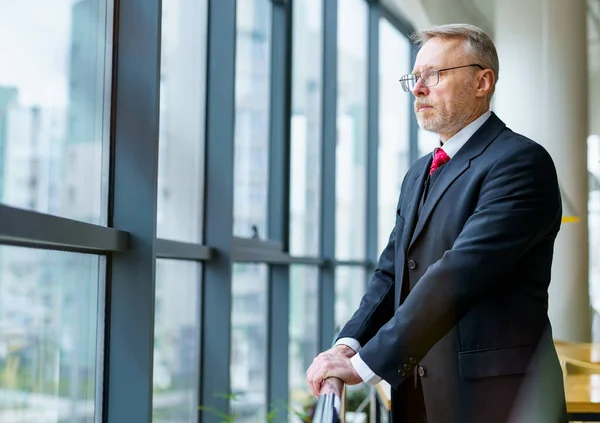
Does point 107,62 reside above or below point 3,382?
above

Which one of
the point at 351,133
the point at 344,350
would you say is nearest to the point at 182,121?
the point at 344,350

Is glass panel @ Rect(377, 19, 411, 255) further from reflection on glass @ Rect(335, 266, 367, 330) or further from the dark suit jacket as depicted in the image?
the dark suit jacket

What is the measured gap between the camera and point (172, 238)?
10.7ft

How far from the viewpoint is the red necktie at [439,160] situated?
1.96 m

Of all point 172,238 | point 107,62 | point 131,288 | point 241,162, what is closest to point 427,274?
point 131,288

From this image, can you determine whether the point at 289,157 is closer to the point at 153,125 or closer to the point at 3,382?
the point at 153,125

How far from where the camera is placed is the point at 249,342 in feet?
15.1

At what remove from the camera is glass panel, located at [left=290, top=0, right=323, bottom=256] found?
5824 millimetres

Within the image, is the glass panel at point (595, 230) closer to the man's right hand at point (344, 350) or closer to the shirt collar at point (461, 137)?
the shirt collar at point (461, 137)

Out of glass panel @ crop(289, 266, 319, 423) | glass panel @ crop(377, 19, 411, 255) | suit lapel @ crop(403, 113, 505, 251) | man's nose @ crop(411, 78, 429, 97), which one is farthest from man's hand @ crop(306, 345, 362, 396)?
glass panel @ crop(377, 19, 411, 255)

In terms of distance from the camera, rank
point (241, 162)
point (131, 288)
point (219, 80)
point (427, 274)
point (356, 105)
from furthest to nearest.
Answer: point (356, 105), point (241, 162), point (219, 80), point (131, 288), point (427, 274)

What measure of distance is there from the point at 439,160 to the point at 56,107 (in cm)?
100

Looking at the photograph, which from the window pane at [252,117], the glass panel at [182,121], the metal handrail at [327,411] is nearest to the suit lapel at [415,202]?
the metal handrail at [327,411]

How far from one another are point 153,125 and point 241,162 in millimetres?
1855
